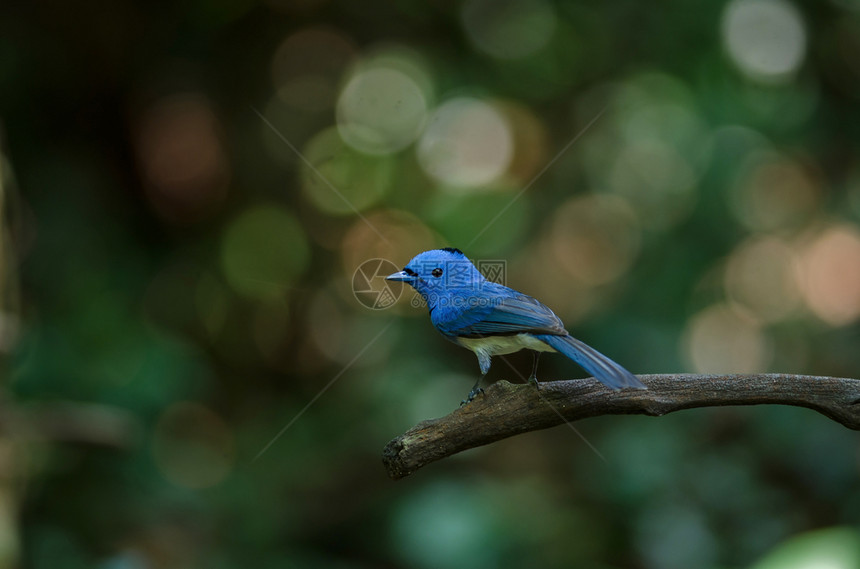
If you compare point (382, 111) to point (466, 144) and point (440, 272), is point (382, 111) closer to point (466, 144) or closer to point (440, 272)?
point (466, 144)

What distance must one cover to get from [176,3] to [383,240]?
10.6 feet

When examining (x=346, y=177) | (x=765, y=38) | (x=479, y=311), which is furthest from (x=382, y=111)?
(x=479, y=311)

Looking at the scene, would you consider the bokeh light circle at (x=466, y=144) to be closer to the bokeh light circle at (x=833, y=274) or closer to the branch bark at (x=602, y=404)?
the bokeh light circle at (x=833, y=274)

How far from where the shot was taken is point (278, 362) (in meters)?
7.14

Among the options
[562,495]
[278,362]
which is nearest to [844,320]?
[562,495]

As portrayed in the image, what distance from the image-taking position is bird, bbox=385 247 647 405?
278 cm

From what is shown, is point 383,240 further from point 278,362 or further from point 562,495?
point 562,495

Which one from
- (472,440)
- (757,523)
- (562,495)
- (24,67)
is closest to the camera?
(472,440)

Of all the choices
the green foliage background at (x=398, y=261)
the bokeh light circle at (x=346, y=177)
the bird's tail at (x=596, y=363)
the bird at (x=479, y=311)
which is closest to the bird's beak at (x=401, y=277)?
the bird at (x=479, y=311)

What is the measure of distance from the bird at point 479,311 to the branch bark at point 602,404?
0.15m

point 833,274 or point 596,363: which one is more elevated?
point 596,363

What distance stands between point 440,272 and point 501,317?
360mm

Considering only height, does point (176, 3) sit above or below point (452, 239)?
above

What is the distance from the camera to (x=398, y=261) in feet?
17.2
